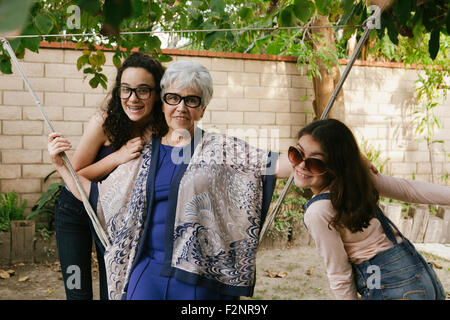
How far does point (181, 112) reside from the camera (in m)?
1.48

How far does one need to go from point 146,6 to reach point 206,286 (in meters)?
1.40

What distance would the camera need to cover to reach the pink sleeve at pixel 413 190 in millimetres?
1315

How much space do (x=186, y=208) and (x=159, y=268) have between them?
0.22m

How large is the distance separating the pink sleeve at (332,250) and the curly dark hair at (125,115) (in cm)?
70

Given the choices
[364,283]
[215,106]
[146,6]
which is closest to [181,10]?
[146,6]

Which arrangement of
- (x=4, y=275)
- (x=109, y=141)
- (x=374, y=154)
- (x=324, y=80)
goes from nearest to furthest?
(x=109, y=141) < (x=4, y=275) < (x=324, y=80) < (x=374, y=154)

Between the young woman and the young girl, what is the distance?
65 cm

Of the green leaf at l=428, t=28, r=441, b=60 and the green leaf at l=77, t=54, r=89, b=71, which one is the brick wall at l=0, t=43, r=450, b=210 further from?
the green leaf at l=428, t=28, r=441, b=60

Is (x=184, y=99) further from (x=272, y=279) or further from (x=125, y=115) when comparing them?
(x=272, y=279)

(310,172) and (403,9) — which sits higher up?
(403,9)

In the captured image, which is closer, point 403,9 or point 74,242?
point 403,9

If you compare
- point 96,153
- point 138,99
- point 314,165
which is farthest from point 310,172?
point 96,153

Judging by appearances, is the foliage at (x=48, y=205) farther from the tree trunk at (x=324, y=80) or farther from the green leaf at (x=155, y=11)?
the tree trunk at (x=324, y=80)
